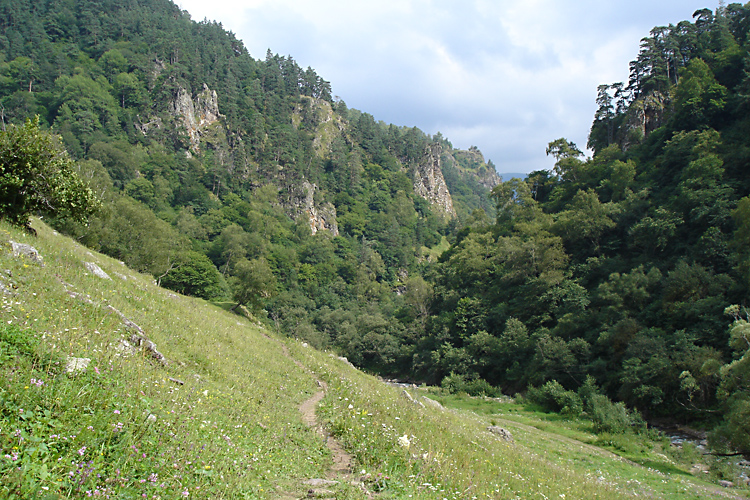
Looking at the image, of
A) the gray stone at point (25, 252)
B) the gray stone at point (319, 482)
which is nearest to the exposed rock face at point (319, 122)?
the gray stone at point (25, 252)

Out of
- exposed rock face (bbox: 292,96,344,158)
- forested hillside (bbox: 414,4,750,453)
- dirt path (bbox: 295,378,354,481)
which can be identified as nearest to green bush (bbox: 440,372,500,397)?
forested hillside (bbox: 414,4,750,453)

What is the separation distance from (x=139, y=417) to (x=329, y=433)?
515 cm

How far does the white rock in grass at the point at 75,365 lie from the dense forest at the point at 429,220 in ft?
71.8

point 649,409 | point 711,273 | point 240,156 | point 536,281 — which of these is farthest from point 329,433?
point 240,156

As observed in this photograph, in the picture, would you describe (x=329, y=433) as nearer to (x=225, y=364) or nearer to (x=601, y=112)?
(x=225, y=364)

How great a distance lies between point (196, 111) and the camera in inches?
5645

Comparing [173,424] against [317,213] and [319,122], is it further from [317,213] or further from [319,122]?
[319,122]

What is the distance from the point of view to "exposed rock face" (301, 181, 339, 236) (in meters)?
148

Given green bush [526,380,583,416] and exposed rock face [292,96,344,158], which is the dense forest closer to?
green bush [526,380,583,416]

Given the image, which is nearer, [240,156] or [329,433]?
[329,433]

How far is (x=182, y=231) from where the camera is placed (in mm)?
103750

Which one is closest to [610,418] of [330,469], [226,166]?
[330,469]

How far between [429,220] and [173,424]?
186764mm

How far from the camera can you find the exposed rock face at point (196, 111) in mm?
136625
